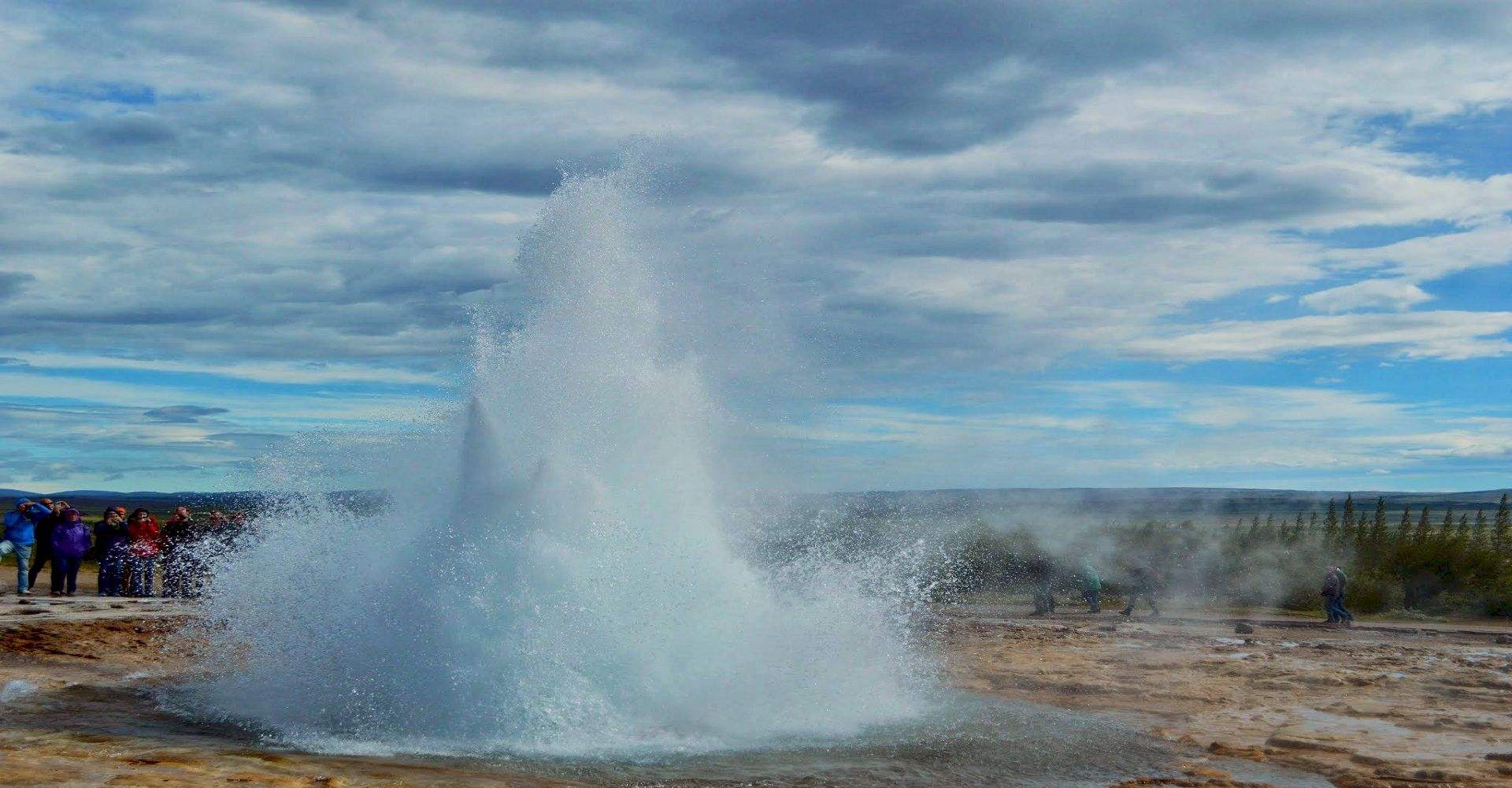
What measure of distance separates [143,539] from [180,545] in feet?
1.79

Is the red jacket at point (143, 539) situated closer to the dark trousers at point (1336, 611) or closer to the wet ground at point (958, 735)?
the wet ground at point (958, 735)

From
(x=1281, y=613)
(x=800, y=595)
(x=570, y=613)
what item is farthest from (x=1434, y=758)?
(x=1281, y=613)

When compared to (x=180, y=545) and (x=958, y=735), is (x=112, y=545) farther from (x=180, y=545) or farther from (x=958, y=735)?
(x=958, y=735)

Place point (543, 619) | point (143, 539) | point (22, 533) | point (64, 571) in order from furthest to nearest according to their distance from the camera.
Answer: point (64, 571), point (22, 533), point (143, 539), point (543, 619)

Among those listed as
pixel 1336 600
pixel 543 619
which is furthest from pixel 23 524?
pixel 1336 600

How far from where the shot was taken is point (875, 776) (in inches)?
328

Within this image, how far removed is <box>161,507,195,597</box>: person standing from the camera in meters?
17.2

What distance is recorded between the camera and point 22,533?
17.5m

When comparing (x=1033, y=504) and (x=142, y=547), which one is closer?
(x=142, y=547)

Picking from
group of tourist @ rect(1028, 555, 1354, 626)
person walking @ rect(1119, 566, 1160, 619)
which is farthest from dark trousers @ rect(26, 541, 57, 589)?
person walking @ rect(1119, 566, 1160, 619)

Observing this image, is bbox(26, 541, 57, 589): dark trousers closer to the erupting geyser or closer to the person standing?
the person standing

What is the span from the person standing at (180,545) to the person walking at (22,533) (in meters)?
1.62

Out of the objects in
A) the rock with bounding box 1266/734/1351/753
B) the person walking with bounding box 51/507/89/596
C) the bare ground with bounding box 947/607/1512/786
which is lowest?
the bare ground with bounding box 947/607/1512/786

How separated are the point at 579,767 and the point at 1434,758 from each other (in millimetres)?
6012
